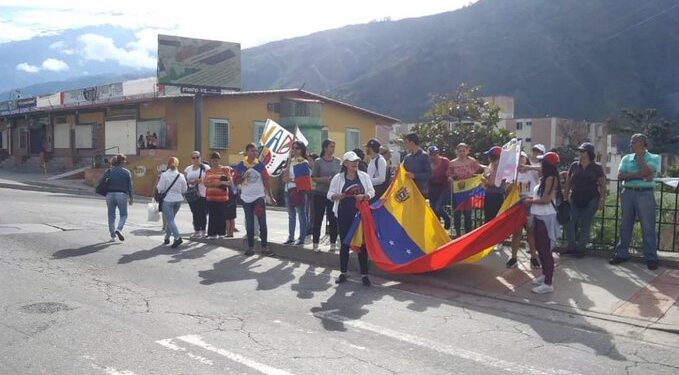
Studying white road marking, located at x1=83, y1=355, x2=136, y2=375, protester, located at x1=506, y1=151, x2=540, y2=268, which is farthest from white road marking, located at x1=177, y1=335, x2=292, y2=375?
protester, located at x1=506, y1=151, x2=540, y2=268

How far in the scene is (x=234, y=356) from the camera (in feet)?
17.2

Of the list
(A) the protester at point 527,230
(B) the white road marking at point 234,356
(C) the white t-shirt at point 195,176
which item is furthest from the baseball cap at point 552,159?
(C) the white t-shirt at point 195,176

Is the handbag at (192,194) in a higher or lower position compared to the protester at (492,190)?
lower

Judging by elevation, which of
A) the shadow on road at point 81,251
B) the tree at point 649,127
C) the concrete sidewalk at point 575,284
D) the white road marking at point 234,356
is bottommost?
the white road marking at point 234,356

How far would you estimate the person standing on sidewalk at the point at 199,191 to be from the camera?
1168cm

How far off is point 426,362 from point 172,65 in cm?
2952

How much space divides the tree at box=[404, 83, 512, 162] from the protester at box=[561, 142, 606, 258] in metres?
14.9

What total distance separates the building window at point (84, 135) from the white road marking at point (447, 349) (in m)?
31.5

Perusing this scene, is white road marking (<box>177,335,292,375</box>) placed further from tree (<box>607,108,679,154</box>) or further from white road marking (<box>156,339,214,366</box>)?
tree (<box>607,108,679,154</box>)

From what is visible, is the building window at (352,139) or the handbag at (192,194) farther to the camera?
the building window at (352,139)

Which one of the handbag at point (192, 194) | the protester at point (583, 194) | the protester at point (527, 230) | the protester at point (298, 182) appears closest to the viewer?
the protester at point (527, 230)

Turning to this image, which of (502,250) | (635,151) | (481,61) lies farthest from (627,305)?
(481,61)

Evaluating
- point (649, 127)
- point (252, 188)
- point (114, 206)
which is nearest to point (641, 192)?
point (252, 188)

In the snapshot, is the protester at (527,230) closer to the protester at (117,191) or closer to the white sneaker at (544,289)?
the white sneaker at (544,289)
